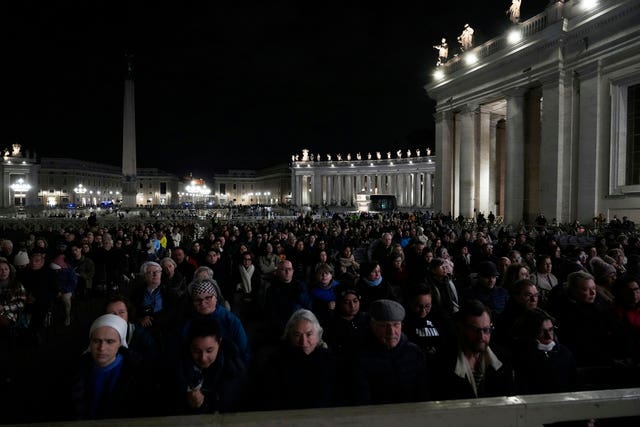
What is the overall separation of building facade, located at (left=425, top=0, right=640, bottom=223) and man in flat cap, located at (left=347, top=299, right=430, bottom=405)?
23.0 metres

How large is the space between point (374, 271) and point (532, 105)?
1045 inches

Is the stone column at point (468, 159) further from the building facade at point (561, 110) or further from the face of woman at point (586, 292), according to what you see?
the face of woman at point (586, 292)

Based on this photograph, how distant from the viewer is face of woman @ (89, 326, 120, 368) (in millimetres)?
2994

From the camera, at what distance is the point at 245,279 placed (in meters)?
8.84

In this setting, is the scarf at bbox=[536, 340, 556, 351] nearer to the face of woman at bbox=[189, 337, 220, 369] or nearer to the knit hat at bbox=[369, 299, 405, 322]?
the knit hat at bbox=[369, 299, 405, 322]

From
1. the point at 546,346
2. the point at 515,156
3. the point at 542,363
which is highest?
the point at 515,156

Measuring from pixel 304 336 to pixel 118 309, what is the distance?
215 cm

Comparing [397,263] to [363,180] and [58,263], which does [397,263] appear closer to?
[58,263]

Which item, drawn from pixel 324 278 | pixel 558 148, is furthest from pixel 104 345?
pixel 558 148

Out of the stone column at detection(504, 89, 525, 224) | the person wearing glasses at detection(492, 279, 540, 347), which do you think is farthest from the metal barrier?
the stone column at detection(504, 89, 525, 224)

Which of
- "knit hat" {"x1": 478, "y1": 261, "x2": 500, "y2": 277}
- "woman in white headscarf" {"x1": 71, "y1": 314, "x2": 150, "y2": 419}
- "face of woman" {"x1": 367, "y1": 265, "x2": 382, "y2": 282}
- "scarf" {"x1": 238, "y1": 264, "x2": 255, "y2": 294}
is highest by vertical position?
"knit hat" {"x1": 478, "y1": 261, "x2": 500, "y2": 277}

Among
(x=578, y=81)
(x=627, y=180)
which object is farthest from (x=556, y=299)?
(x=578, y=81)

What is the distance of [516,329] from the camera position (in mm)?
3793

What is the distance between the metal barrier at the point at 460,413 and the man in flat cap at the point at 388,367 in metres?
0.84
